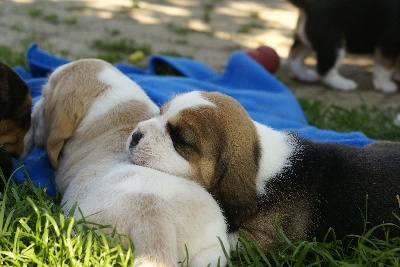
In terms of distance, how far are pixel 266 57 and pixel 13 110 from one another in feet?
11.1

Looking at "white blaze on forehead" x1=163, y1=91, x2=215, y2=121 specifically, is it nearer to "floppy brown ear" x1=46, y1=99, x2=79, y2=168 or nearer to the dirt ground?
"floppy brown ear" x1=46, y1=99, x2=79, y2=168

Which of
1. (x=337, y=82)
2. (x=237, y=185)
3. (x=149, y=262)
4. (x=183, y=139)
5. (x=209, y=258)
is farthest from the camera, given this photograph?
(x=337, y=82)

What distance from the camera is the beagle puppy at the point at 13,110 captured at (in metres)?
4.47

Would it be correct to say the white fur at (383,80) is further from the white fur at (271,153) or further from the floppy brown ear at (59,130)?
the floppy brown ear at (59,130)

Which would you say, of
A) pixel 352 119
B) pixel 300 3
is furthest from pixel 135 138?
pixel 300 3

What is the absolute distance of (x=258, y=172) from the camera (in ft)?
11.8

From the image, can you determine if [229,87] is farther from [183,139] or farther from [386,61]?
[183,139]

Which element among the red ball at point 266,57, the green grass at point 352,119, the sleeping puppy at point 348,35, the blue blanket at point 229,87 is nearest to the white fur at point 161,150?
the blue blanket at point 229,87

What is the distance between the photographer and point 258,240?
3.59 meters

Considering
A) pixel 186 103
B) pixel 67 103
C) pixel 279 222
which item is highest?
pixel 186 103

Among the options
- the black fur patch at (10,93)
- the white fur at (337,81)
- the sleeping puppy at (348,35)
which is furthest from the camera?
the white fur at (337,81)

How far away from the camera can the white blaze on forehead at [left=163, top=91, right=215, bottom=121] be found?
360 centimetres

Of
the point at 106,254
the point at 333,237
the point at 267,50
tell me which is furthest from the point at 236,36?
the point at 106,254

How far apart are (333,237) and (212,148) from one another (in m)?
0.93
